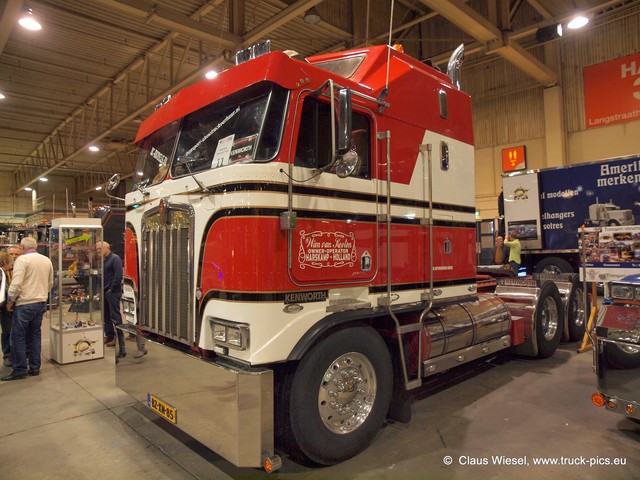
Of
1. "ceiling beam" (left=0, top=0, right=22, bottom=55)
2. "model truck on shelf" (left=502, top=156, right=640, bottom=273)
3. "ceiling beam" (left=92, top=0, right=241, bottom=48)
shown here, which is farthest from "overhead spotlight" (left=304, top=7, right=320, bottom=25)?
"model truck on shelf" (left=502, top=156, right=640, bottom=273)

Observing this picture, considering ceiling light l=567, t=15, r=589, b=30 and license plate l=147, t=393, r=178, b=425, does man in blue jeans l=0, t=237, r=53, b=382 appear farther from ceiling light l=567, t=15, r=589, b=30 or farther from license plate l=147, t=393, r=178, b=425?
ceiling light l=567, t=15, r=589, b=30

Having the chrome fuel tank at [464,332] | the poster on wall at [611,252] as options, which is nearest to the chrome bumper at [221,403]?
the chrome fuel tank at [464,332]

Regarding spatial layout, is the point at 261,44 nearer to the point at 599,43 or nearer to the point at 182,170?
the point at 182,170

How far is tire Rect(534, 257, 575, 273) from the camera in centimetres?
1134

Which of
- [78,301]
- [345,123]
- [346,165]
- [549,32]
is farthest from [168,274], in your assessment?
[549,32]

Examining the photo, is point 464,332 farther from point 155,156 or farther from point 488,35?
point 488,35

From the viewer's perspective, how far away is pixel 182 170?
3768 millimetres

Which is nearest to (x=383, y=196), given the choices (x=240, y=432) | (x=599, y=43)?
(x=240, y=432)

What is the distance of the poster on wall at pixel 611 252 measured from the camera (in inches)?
245

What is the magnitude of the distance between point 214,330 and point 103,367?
4.30m

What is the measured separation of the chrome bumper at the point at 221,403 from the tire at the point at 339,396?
0.96 ft

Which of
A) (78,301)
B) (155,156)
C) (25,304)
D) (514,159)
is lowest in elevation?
(78,301)

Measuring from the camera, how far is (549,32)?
11.1 m

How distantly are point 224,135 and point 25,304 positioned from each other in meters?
4.36
